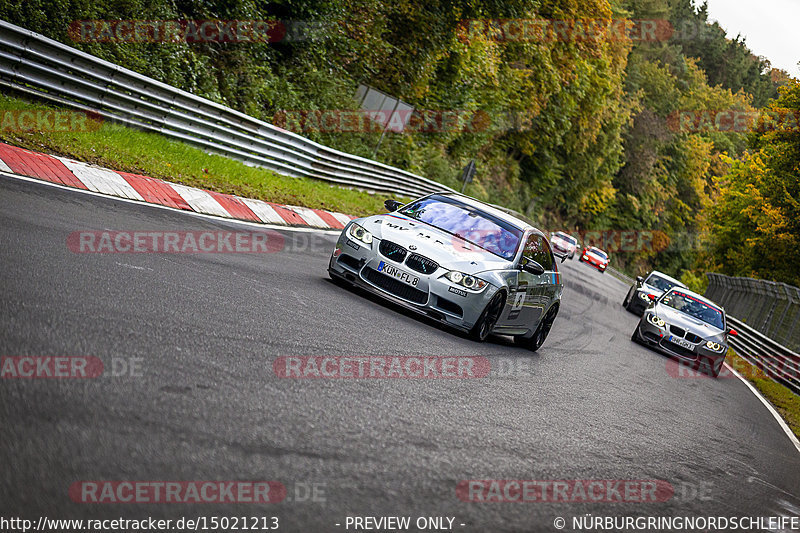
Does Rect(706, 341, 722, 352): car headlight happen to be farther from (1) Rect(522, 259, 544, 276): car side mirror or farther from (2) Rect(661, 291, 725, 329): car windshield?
(1) Rect(522, 259, 544, 276): car side mirror

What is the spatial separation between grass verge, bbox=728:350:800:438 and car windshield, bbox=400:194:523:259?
208 inches

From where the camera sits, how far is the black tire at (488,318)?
9.72m

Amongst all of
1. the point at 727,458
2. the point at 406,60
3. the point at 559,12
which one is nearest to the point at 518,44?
the point at 559,12

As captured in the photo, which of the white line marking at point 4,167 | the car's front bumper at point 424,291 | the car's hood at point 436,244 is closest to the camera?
the car's front bumper at point 424,291

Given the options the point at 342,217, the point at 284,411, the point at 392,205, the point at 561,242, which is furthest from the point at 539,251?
the point at 561,242

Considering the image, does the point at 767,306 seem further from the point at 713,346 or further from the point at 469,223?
the point at 469,223

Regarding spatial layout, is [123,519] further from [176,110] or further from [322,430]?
[176,110]

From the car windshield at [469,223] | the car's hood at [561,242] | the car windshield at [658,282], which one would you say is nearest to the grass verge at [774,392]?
the car windshield at [658,282]

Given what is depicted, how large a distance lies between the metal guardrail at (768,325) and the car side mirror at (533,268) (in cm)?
1108

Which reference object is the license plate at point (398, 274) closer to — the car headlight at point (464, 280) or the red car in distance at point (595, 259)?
the car headlight at point (464, 280)

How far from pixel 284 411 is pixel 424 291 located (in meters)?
4.80

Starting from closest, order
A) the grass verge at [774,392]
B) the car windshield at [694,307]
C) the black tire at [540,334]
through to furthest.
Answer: the black tire at [540,334] < the grass verge at [774,392] < the car windshield at [694,307]

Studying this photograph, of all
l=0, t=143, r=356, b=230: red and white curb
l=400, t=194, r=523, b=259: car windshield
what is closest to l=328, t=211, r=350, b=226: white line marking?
l=0, t=143, r=356, b=230: red and white curb

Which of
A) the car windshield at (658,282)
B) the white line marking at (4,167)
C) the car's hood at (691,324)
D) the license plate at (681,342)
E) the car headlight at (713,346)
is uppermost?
the car windshield at (658,282)
